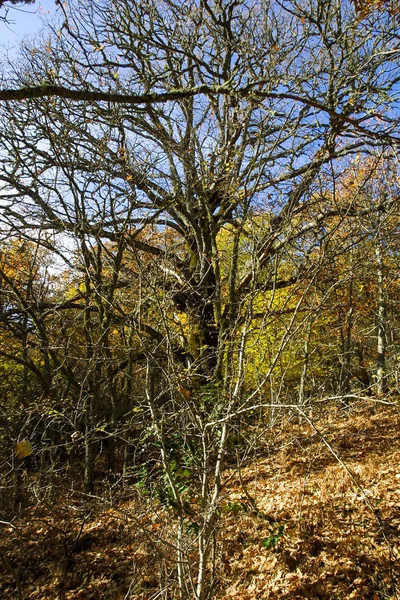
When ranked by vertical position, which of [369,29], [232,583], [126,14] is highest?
[126,14]

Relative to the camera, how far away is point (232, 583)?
4195 mm

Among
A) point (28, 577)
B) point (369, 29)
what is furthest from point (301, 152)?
point (28, 577)

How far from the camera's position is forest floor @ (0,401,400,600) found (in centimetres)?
381

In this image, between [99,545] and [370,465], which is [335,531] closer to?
[370,465]

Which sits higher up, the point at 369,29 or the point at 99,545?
the point at 369,29

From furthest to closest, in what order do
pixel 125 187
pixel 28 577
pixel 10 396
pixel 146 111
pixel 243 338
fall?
1. pixel 10 396
2. pixel 146 111
3. pixel 125 187
4. pixel 28 577
5. pixel 243 338

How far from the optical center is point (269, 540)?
415 cm

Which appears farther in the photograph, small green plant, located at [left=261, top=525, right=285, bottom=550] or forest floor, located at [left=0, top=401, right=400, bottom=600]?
small green plant, located at [left=261, top=525, right=285, bottom=550]

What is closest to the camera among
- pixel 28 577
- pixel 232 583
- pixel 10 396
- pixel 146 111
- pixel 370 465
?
pixel 232 583

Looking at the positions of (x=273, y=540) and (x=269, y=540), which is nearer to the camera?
(x=273, y=540)

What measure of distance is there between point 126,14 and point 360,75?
4.47 m

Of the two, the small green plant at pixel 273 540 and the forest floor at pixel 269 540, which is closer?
the forest floor at pixel 269 540

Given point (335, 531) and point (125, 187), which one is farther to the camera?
point (125, 187)

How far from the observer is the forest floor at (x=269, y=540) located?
3812mm
